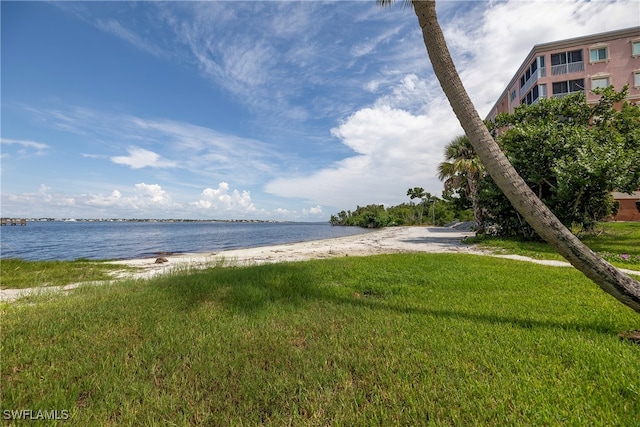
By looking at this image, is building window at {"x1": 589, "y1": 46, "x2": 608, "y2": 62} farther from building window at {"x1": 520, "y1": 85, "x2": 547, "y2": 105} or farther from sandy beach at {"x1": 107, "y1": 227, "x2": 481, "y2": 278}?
sandy beach at {"x1": 107, "y1": 227, "x2": 481, "y2": 278}

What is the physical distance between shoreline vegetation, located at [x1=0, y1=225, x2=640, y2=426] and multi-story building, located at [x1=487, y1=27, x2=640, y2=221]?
34484 millimetres

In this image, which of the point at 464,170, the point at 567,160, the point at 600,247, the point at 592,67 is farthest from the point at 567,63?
the point at 600,247

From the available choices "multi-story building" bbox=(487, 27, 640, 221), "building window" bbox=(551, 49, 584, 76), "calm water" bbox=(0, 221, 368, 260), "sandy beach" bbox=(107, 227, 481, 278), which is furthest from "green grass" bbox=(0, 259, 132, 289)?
"building window" bbox=(551, 49, 584, 76)

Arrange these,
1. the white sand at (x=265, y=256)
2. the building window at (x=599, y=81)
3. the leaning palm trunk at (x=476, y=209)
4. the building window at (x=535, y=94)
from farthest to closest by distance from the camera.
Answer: the building window at (x=535, y=94), the building window at (x=599, y=81), the leaning palm trunk at (x=476, y=209), the white sand at (x=265, y=256)

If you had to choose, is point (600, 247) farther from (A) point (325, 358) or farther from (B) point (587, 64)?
(B) point (587, 64)

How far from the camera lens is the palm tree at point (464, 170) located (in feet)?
73.2

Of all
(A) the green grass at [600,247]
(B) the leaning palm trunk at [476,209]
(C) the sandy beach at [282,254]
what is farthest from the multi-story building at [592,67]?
(C) the sandy beach at [282,254]

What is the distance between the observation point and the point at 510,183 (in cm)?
452

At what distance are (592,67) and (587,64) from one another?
23.3 inches

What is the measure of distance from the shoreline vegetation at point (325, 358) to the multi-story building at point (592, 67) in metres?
34.5

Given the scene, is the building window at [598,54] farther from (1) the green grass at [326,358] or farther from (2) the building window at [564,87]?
(1) the green grass at [326,358]

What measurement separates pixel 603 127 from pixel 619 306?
17.6 m

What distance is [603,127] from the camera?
17.1 m

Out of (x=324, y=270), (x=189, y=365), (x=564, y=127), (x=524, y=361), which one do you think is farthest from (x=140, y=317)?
(x=564, y=127)
